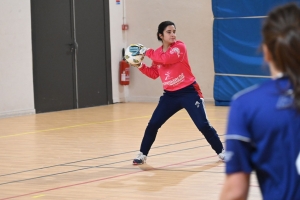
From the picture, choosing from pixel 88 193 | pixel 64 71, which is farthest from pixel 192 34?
pixel 88 193

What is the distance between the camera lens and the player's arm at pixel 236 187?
72.7 inches

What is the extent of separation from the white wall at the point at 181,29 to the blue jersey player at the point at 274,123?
1254cm

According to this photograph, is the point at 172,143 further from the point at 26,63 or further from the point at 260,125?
the point at 260,125

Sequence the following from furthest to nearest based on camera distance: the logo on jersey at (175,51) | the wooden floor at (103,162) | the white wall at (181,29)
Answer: the white wall at (181,29) → the logo on jersey at (175,51) → the wooden floor at (103,162)

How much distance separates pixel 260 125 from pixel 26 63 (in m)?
11.3

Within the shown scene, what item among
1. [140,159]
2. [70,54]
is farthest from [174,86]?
[70,54]

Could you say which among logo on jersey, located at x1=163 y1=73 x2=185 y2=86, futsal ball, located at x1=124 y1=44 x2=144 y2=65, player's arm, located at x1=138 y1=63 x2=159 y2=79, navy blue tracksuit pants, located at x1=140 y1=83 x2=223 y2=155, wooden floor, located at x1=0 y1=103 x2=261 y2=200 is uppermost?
futsal ball, located at x1=124 y1=44 x2=144 y2=65

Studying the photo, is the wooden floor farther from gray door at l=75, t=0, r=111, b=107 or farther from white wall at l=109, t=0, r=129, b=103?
white wall at l=109, t=0, r=129, b=103

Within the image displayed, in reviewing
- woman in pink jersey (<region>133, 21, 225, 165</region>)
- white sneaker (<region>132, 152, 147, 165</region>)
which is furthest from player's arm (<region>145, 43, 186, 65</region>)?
white sneaker (<region>132, 152, 147, 165</region>)

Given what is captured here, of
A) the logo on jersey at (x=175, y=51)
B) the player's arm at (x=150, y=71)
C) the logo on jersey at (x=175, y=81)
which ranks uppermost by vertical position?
the logo on jersey at (x=175, y=51)

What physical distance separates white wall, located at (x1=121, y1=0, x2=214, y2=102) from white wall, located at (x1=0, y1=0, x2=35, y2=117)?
333 centimetres

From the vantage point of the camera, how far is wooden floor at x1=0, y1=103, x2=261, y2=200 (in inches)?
214

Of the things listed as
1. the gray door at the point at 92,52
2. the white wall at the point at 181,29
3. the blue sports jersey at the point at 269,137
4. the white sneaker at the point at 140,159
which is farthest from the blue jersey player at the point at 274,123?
the white wall at the point at 181,29

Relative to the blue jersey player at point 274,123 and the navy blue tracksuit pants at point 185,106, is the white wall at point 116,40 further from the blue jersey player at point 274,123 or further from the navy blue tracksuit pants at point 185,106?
the blue jersey player at point 274,123
